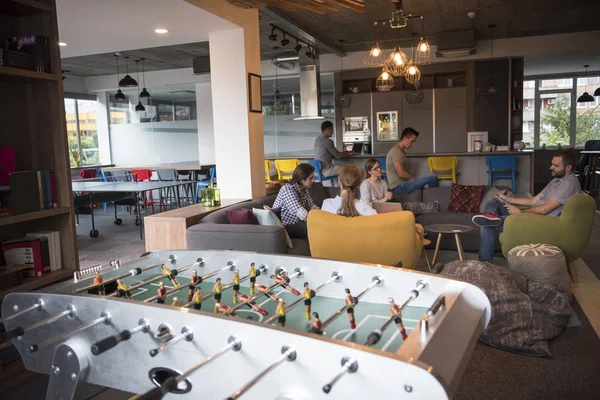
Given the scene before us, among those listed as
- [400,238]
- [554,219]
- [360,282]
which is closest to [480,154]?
[554,219]

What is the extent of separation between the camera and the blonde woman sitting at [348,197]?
3949 mm

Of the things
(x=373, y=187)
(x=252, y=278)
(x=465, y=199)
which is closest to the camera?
(x=252, y=278)

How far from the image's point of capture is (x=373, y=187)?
18.4 ft

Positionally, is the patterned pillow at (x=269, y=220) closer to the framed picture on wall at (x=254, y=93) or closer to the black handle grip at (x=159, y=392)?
the framed picture on wall at (x=254, y=93)

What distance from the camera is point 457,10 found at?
7617mm

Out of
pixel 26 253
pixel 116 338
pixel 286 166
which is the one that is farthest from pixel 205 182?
pixel 116 338

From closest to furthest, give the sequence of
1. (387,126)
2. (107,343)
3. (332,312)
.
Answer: (107,343)
(332,312)
(387,126)

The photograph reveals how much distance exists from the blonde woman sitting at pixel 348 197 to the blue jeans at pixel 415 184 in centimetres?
234

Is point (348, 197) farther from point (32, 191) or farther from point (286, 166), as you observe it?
point (286, 166)

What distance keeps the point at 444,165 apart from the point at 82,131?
353 inches

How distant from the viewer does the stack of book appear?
9.18 feet

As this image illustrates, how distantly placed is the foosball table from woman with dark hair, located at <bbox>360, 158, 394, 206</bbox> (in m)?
3.41

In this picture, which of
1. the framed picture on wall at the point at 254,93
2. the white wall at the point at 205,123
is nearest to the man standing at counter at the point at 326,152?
the framed picture on wall at the point at 254,93

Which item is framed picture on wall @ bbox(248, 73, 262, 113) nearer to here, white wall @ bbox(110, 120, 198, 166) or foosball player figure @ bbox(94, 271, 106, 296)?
foosball player figure @ bbox(94, 271, 106, 296)
